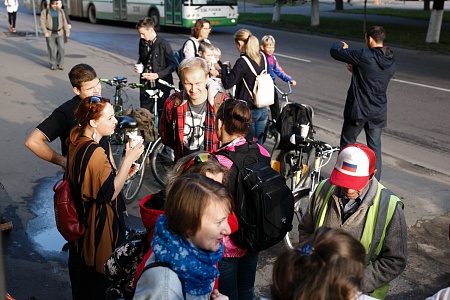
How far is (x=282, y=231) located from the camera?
3.79 m

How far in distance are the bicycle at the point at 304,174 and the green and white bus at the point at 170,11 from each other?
1929 centimetres

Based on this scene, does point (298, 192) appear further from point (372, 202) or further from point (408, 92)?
point (408, 92)

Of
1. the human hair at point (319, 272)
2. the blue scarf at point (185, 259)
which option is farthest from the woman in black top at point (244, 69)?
the human hair at point (319, 272)

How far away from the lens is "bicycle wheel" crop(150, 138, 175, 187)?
7750 millimetres

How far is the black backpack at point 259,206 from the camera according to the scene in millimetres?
3711

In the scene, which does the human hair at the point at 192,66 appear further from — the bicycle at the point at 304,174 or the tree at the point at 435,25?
the tree at the point at 435,25

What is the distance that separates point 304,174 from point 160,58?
327 centimetres

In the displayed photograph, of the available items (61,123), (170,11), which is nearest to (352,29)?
(170,11)

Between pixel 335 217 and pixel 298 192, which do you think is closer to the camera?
pixel 335 217

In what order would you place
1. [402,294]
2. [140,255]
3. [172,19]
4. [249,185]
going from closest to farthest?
[140,255]
[249,185]
[402,294]
[172,19]

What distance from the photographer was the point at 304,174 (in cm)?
659

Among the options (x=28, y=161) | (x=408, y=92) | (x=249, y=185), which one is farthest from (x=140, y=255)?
(x=408, y=92)

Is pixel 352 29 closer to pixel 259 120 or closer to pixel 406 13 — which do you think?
pixel 406 13

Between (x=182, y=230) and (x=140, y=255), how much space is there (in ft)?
1.70
